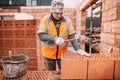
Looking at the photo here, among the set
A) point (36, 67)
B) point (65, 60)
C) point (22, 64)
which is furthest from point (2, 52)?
point (65, 60)

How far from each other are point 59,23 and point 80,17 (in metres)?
2.97

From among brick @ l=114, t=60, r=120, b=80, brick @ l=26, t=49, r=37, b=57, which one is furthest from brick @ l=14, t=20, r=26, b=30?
brick @ l=114, t=60, r=120, b=80

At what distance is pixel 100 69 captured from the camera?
124 centimetres

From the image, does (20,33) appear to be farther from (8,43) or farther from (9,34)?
(8,43)

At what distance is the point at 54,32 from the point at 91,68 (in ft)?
2.85

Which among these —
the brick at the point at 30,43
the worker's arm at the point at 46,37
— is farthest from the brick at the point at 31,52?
the worker's arm at the point at 46,37

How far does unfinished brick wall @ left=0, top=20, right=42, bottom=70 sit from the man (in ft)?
6.64

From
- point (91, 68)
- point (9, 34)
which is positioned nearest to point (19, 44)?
point (9, 34)

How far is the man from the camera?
72.8 inches

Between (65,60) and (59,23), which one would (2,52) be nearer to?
(59,23)

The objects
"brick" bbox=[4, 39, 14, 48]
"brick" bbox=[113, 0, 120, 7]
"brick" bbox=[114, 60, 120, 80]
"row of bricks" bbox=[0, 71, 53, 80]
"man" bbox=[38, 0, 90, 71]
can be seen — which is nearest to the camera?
"brick" bbox=[114, 60, 120, 80]

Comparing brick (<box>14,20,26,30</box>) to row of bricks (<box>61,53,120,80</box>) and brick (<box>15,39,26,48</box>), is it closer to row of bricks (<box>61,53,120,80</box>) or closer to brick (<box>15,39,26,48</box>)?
brick (<box>15,39,26,48</box>)

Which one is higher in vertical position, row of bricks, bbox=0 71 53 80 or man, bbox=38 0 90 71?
man, bbox=38 0 90 71

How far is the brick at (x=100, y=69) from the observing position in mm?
A: 1236
